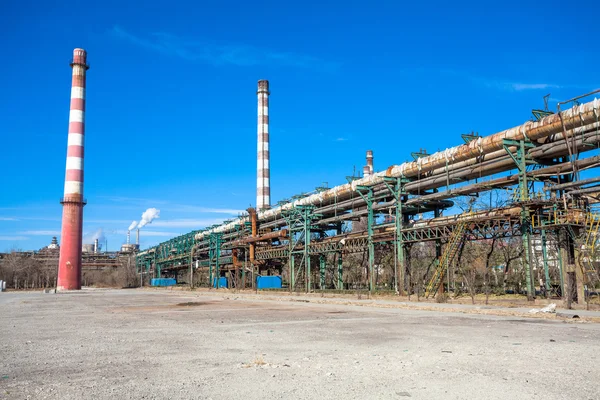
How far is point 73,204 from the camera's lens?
50.8 metres

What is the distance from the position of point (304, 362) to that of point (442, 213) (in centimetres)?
2437

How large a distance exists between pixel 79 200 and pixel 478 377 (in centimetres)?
5181

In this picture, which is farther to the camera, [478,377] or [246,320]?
[246,320]

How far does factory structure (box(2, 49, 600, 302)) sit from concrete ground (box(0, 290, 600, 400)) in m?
7.91

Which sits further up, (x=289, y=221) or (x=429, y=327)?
(x=289, y=221)

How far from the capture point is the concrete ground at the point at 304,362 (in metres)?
5.42

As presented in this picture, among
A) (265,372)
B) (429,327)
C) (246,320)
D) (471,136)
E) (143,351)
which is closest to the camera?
(265,372)

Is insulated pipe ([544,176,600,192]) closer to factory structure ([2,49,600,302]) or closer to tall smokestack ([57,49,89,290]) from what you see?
factory structure ([2,49,600,302])

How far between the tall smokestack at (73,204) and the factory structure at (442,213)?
4.1 inches

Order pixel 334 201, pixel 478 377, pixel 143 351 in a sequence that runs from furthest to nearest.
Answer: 1. pixel 334 201
2. pixel 143 351
3. pixel 478 377

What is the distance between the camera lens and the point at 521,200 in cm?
1980

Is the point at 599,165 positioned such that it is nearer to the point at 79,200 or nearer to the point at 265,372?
the point at 265,372

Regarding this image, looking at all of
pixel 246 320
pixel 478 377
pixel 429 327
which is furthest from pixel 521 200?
pixel 478 377

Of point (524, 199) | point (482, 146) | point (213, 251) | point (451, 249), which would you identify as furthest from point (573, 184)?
point (213, 251)
